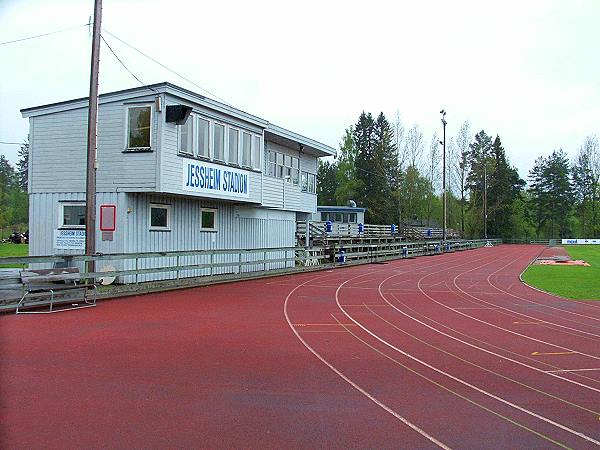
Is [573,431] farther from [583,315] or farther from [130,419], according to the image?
[583,315]

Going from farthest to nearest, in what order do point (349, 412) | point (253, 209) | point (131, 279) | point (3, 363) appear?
1. point (253, 209)
2. point (131, 279)
3. point (3, 363)
4. point (349, 412)

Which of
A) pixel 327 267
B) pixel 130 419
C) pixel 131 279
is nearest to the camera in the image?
pixel 130 419

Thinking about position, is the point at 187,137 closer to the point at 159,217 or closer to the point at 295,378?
the point at 159,217

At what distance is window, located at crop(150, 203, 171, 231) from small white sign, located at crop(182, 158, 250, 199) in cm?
129

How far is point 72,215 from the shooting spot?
19547 mm

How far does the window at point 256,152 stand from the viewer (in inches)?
957

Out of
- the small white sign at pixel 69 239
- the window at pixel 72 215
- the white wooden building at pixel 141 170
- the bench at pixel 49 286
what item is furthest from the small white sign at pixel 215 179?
the bench at pixel 49 286

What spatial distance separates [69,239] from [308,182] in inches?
692

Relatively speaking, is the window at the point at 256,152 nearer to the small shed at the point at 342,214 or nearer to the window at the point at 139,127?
the window at the point at 139,127

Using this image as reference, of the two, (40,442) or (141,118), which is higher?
(141,118)

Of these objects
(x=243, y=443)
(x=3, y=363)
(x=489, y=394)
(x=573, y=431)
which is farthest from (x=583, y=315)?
(x=3, y=363)

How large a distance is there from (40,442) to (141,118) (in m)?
15.1

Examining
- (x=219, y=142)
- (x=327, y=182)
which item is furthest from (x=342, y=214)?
(x=327, y=182)

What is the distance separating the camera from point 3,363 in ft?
26.2
